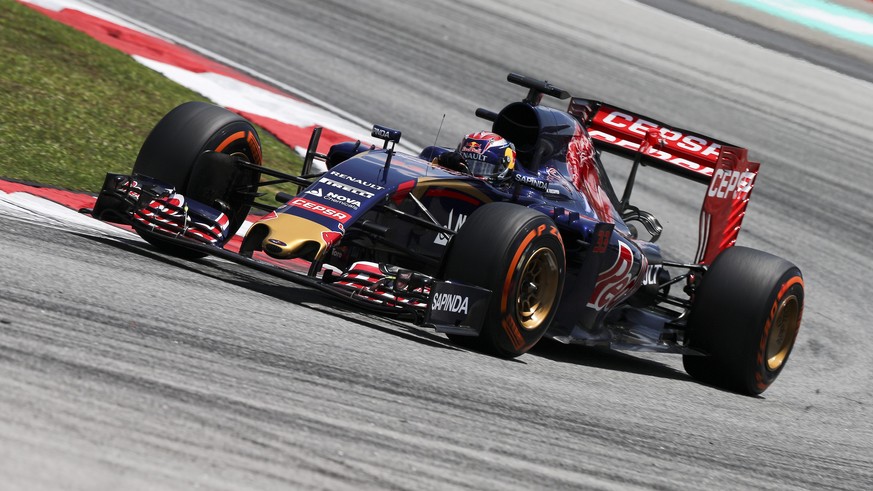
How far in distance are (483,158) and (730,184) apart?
8.14ft

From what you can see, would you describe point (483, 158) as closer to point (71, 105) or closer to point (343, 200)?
point (343, 200)

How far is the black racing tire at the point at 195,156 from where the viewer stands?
728 cm

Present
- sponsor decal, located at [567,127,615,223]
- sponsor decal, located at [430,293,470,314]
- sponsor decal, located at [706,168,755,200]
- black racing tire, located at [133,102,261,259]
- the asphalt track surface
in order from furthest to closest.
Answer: sponsor decal, located at [706,168,755,200] < sponsor decal, located at [567,127,615,223] < black racing tire, located at [133,102,261,259] < sponsor decal, located at [430,293,470,314] < the asphalt track surface

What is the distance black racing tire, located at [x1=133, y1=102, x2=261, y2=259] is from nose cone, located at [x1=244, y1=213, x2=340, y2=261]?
0.69 m

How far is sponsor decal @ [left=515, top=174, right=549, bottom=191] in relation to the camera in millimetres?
7522

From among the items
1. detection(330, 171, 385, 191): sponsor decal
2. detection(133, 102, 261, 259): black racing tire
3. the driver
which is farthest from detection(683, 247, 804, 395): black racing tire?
detection(133, 102, 261, 259): black racing tire

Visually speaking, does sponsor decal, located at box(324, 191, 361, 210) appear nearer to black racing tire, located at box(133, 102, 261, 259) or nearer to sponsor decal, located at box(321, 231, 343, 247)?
sponsor decal, located at box(321, 231, 343, 247)

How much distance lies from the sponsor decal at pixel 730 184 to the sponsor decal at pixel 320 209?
3.50 m

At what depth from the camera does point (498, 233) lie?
6.53m

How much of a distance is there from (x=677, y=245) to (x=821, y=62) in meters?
11.2

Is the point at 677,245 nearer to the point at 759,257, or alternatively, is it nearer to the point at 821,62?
the point at 759,257

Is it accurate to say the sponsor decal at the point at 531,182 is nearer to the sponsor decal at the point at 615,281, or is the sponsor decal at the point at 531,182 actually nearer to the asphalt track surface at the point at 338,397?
the sponsor decal at the point at 615,281

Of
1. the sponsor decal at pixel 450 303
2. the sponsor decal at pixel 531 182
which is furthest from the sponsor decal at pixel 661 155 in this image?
the sponsor decal at pixel 450 303

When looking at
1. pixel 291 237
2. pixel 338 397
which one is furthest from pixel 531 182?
pixel 338 397
